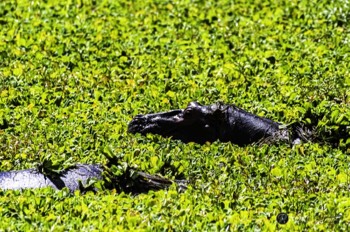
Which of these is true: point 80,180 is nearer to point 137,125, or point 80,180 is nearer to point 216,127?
point 137,125

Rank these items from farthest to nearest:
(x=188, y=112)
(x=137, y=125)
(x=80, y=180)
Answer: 1. (x=137, y=125)
2. (x=188, y=112)
3. (x=80, y=180)

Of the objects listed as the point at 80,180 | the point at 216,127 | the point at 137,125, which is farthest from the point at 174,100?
the point at 80,180

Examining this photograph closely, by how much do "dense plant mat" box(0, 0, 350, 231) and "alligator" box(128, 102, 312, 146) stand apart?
0.51 feet

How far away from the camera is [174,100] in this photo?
10.1 meters

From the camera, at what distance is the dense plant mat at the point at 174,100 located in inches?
284

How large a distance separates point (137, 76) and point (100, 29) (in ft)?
5.02

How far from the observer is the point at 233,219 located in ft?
23.0

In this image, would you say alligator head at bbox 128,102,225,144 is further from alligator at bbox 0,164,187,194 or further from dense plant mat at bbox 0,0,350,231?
alligator at bbox 0,164,187,194

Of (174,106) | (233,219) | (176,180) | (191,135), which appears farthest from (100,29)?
(233,219)

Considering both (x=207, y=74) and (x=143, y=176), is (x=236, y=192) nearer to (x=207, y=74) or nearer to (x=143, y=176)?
(x=143, y=176)

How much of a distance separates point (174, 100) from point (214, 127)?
→ 1130 millimetres

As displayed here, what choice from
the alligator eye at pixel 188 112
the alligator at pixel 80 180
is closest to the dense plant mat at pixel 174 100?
the alligator at pixel 80 180

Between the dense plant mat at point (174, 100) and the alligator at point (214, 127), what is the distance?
0.51 feet

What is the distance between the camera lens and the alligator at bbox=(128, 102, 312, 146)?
899 centimetres
